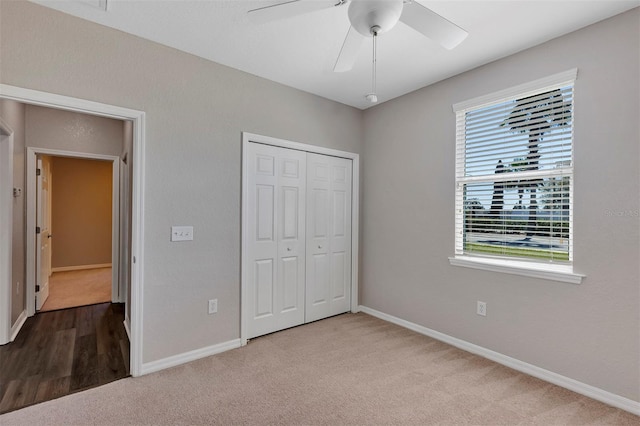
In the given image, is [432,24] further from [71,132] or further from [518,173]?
[71,132]

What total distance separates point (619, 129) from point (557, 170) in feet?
1.39

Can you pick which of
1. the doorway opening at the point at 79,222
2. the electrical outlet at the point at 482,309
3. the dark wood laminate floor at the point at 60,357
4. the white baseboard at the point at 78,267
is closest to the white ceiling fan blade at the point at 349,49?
the electrical outlet at the point at 482,309

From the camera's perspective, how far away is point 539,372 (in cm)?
242

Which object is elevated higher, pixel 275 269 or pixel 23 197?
pixel 23 197

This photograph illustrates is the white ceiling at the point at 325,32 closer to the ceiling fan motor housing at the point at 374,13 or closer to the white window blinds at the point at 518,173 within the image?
the white window blinds at the point at 518,173

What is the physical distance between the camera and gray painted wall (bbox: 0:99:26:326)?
3002 millimetres

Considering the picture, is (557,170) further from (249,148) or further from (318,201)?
(249,148)

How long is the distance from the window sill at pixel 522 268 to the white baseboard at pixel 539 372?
0.72m

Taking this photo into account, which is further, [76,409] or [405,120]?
[405,120]

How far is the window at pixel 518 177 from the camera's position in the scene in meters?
2.37

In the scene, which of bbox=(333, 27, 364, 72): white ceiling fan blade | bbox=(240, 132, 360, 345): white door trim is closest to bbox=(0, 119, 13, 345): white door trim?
bbox=(240, 132, 360, 345): white door trim

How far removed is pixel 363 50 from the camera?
254cm

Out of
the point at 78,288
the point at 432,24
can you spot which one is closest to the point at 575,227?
the point at 432,24

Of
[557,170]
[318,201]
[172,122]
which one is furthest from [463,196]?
[172,122]
